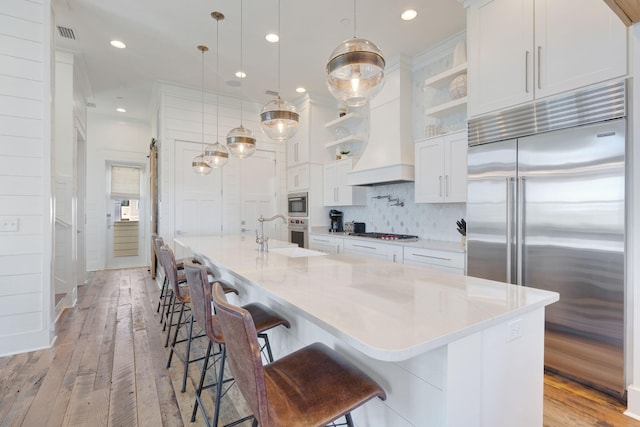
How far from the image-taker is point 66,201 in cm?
391

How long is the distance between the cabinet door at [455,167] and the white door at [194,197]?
3.72 metres

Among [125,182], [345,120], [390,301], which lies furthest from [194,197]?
[390,301]

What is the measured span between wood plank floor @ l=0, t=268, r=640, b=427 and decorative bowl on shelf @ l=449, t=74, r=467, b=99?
2684mm

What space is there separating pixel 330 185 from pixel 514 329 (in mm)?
4133

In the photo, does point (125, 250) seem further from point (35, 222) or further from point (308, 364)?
point (308, 364)

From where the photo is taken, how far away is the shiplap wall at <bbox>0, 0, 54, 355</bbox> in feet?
8.66

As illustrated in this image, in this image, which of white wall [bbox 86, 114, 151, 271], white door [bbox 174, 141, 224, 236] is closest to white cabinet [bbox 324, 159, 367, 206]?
white door [bbox 174, 141, 224, 236]

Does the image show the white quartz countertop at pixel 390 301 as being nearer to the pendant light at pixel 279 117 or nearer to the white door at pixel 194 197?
the pendant light at pixel 279 117

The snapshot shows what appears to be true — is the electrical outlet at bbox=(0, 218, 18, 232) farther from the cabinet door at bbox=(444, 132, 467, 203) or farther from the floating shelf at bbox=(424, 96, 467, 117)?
the floating shelf at bbox=(424, 96, 467, 117)

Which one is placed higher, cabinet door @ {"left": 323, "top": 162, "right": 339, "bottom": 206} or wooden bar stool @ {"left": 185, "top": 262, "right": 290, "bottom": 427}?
cabinet door @ {"left": 323, "top": 162, "right": 339, "bottom": 206}

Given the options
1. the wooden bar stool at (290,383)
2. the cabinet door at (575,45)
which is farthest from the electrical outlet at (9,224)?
the cabinet door at (575,45)

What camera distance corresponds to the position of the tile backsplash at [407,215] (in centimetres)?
367

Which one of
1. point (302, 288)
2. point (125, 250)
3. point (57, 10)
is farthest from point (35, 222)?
point (125, 250)

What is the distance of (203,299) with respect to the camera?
1.63 metres
